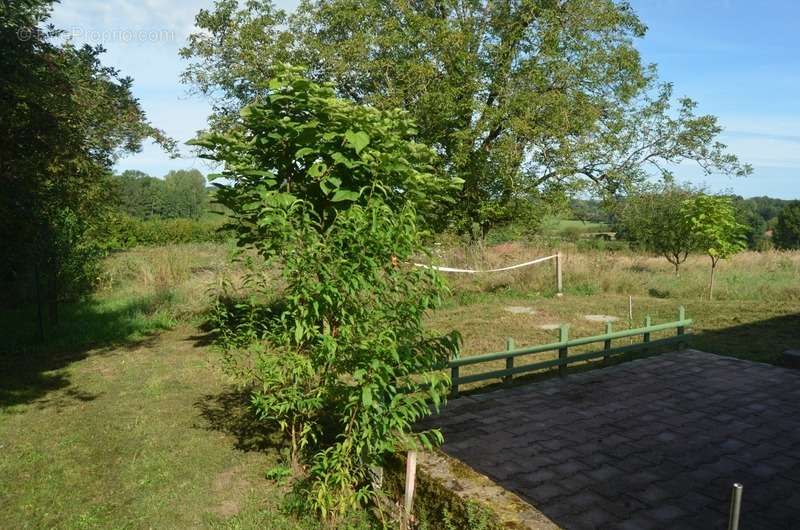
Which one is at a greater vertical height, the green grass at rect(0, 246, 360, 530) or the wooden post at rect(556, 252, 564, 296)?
the wooden post at rect(556, 252, 564, 296)

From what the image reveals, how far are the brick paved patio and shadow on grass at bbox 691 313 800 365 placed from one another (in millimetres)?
1544

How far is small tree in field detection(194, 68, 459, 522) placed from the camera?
147 inches

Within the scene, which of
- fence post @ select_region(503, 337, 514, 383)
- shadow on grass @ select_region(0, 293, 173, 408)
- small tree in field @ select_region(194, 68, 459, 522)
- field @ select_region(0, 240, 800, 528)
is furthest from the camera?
shadow on grass @ select_region(0, 293, 173, 408)

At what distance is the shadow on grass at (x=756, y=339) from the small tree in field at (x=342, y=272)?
281 inches

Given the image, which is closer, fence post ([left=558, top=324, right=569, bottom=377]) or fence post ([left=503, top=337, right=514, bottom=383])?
fence post ([left=503, top=337, right=514, bottom=383])

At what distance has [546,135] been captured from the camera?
14539mm

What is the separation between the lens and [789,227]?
2477 inches

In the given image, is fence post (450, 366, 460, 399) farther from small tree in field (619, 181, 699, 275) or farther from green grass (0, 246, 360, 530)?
small tree in field (619, 181, 699, 275)

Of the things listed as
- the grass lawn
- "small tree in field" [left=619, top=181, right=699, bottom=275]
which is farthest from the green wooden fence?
"small tree in field" [left=619, top=181, right=699, bottom=275]

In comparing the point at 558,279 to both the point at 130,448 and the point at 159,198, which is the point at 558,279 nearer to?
the point at 130,448

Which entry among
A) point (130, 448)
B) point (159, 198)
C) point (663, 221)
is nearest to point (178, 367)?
point (130, 448)

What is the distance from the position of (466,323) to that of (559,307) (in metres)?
2.97

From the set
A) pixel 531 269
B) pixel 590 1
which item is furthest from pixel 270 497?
pixel 590 1

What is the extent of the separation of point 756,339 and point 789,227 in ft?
214
